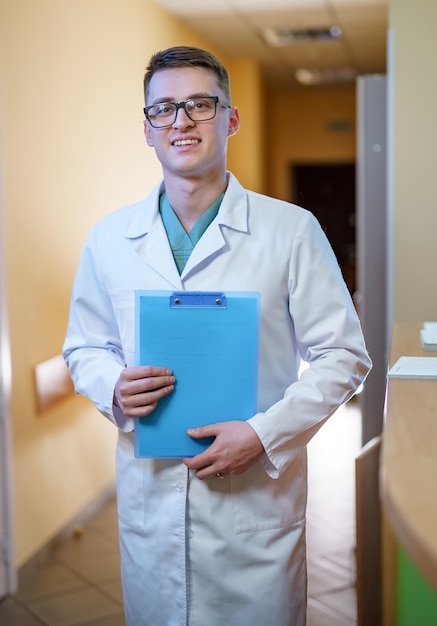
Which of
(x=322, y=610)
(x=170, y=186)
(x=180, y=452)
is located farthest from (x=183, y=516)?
(x=322, y=610)

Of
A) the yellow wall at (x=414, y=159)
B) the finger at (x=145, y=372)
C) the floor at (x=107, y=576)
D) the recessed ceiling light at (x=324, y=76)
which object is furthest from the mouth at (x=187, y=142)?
the recessed ceiling light at (x=324, y=76)

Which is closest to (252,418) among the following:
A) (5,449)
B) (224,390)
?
(224,390)

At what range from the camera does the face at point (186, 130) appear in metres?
Result: 1.50

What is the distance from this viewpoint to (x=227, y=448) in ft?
4.70

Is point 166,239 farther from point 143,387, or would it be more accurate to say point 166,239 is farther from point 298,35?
point 298,35

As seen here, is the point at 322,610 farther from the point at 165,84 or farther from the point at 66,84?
the point at 66,84

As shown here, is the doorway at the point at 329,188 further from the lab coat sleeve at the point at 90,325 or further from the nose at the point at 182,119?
the nose at the point at 182,119

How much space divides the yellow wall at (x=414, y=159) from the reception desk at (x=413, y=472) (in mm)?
1942

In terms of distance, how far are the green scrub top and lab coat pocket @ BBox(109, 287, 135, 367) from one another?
0.12m

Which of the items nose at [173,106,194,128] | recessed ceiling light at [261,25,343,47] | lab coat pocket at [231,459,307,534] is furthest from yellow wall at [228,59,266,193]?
lab coat pocket at [231,459,307,534]

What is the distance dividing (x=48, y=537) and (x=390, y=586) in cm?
218

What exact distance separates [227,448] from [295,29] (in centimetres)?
452

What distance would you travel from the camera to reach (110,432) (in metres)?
4.00

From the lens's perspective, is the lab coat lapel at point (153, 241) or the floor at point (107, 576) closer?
the lab coat lapel at point (153, 241)
